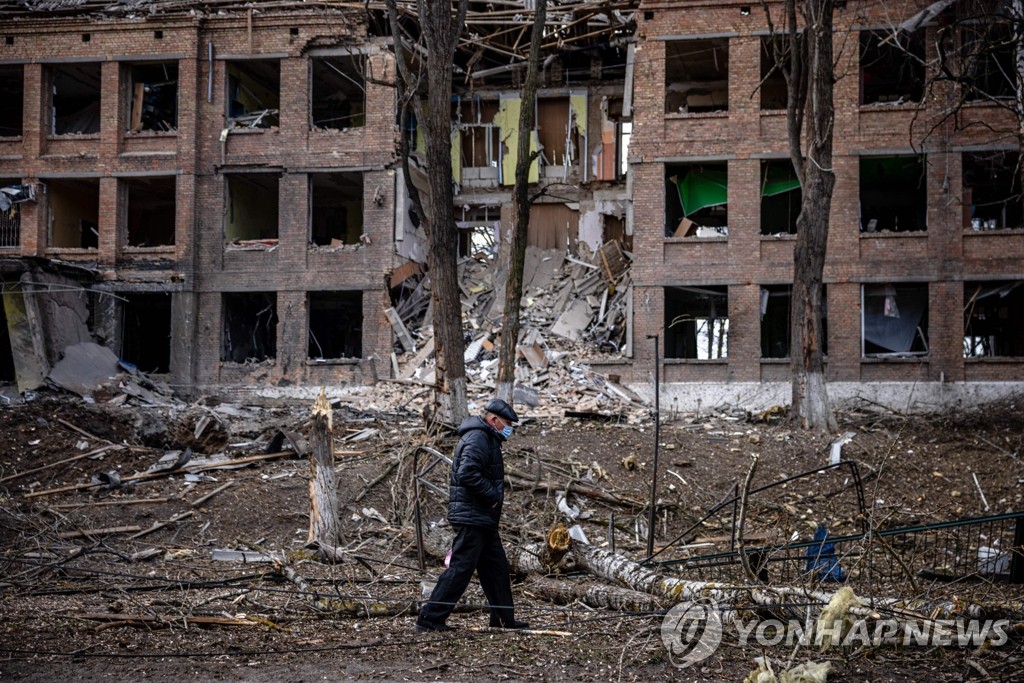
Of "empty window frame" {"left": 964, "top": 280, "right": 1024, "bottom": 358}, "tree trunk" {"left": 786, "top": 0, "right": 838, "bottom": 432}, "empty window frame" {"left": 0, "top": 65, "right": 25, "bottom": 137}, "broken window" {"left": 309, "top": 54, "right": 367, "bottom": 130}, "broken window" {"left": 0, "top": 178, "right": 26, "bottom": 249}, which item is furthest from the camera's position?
"empty window frame" {"left": 0, "top": 65, "right": 25, "bottom": 137}

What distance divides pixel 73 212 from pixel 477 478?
1076 inches

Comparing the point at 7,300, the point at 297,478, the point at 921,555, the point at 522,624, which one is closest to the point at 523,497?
the point at 297,478

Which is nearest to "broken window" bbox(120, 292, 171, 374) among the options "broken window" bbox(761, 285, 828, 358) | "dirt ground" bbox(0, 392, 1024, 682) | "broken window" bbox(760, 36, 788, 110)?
"dirt ground" bbox(0, 392, 1024, 682)

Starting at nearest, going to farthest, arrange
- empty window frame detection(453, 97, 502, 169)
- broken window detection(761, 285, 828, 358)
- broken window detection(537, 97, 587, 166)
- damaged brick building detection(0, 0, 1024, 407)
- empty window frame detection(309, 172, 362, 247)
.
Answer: damaged brick building detection(0, 0, 1024, 407)
broken window detection(761, 285, 828, 358)
empty window frame detection(309, 172, 362, 247)
broken window detection(537, 97, 587, 166)
empty window frame detection(453, 97, 502, 169)

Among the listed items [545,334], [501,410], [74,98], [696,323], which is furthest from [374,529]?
[74,98]

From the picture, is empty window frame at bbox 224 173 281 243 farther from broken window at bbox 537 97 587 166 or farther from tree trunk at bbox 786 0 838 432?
tree trunk at bbox 786 0 838 432

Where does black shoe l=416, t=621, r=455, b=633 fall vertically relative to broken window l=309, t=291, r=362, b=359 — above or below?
below

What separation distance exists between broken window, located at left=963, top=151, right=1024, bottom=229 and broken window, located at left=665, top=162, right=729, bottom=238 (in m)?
6.39

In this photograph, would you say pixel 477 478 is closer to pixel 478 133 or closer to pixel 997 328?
pixel 997 328

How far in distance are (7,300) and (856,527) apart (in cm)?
2133

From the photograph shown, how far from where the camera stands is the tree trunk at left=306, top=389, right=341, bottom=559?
38.0ft

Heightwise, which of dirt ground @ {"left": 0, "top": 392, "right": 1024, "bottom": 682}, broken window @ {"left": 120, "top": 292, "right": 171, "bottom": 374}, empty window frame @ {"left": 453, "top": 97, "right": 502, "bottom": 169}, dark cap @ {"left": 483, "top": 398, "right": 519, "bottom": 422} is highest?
empty window frame @ {"left": 453, "top": 97, "right": 502, "bottom": 169}

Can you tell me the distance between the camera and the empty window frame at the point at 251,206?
28375 mm

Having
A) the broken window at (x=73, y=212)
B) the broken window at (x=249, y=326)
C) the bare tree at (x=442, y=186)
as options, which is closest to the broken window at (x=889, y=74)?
the bare tree at (x=442, y=186)
